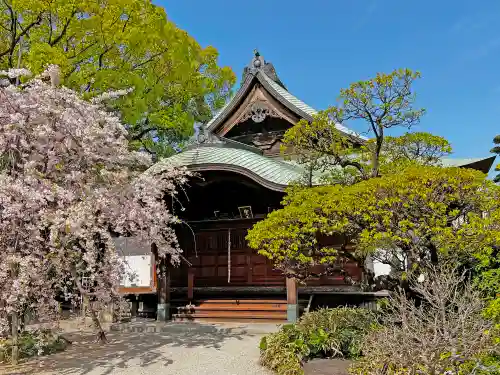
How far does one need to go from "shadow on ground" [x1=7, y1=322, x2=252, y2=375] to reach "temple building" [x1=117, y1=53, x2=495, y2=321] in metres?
1.43

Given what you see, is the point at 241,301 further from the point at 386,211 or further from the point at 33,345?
the point at 386,211

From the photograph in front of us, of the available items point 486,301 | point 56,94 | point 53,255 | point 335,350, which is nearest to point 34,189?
point 53,255

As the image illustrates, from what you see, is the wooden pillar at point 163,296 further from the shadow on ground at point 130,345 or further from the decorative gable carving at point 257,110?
the decorative gable carving at point 257,110

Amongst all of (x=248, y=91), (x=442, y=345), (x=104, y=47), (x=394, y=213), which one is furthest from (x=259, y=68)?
(x=442, y=345)

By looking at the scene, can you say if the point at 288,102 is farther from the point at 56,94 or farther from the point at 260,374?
the point at 260,374

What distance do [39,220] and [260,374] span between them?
4939mm

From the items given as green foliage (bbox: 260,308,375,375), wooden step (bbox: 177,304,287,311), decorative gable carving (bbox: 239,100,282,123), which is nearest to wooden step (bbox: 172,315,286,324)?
wooden step (bbox: 177,304,287,311)

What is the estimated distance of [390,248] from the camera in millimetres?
8375

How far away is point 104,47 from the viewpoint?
14445 mm

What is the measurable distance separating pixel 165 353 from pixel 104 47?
34.6ft

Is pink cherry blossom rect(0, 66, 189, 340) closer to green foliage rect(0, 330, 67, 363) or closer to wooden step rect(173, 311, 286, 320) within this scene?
green foliage rect(0, 330, 67, 363)

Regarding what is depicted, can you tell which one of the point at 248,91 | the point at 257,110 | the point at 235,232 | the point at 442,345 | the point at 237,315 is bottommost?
the point at 237,315

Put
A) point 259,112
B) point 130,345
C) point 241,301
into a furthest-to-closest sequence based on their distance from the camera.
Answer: point 259,112 < point 241,301 < point 130,345

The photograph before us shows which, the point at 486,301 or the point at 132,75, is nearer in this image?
the point at 486,301
